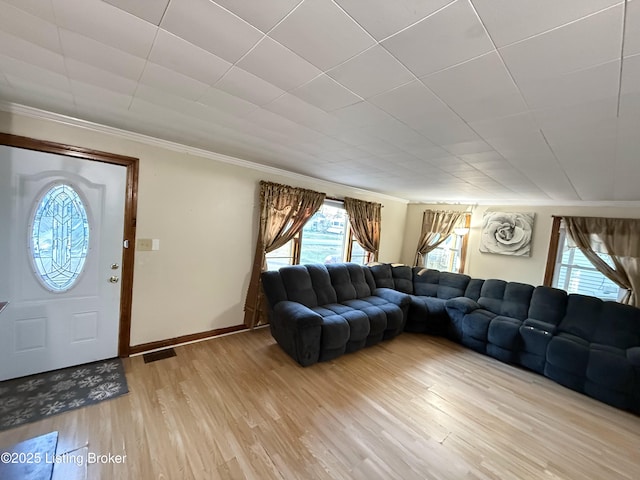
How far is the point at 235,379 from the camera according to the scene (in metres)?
2.56

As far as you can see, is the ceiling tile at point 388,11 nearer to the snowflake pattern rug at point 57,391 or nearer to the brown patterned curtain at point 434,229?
the snowflake pattern rug at point 57,391

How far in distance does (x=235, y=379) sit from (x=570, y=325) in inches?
167

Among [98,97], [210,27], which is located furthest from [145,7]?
[98,97]

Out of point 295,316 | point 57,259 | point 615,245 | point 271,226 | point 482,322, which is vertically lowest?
point 482,322

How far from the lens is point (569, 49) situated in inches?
39.5

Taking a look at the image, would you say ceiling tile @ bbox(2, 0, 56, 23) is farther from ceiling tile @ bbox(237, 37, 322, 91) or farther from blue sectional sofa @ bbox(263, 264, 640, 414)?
blue sectional sofa @ bbox(263, 264, 640, 414)

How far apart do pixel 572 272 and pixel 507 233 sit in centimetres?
102

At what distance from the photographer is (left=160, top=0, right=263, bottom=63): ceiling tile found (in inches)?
38.6

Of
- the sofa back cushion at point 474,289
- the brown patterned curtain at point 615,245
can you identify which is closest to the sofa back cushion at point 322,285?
the sofa back cushion at point 474,289

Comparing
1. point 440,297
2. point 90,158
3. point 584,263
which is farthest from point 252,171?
point 584,263

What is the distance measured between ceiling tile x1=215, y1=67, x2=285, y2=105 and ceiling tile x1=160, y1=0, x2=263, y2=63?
181mm

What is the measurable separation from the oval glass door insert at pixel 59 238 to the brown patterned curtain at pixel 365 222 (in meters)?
3.59

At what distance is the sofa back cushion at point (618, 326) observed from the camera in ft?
10.0

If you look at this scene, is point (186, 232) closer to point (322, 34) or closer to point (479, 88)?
point (322, 34)
